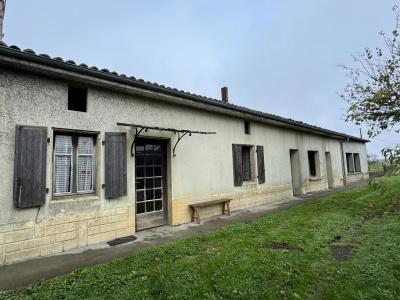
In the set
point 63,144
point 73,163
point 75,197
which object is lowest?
point 75,197

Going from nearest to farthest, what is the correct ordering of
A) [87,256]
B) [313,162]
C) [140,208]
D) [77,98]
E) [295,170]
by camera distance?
[87,256]
[77,98]
[140,208]
[295,170]
[313,162]

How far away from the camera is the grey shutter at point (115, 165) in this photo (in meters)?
5.72

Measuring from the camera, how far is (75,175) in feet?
17.8

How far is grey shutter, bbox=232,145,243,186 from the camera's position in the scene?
9188 mm

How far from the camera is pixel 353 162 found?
63.7 feet

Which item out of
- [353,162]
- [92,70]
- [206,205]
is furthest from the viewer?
[353,162]

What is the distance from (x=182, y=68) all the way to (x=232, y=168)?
92.8ft

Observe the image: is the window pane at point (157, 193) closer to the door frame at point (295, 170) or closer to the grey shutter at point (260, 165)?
the grey shutter at point (260, 165)

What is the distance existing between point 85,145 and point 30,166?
1.23 m

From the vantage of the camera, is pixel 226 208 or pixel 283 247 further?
pixel 226 208

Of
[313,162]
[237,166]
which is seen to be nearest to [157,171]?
[237,166]

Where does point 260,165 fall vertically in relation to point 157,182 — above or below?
above

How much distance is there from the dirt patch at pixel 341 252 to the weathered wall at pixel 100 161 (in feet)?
13.3

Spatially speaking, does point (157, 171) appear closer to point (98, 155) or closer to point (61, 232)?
point (98, 155)
